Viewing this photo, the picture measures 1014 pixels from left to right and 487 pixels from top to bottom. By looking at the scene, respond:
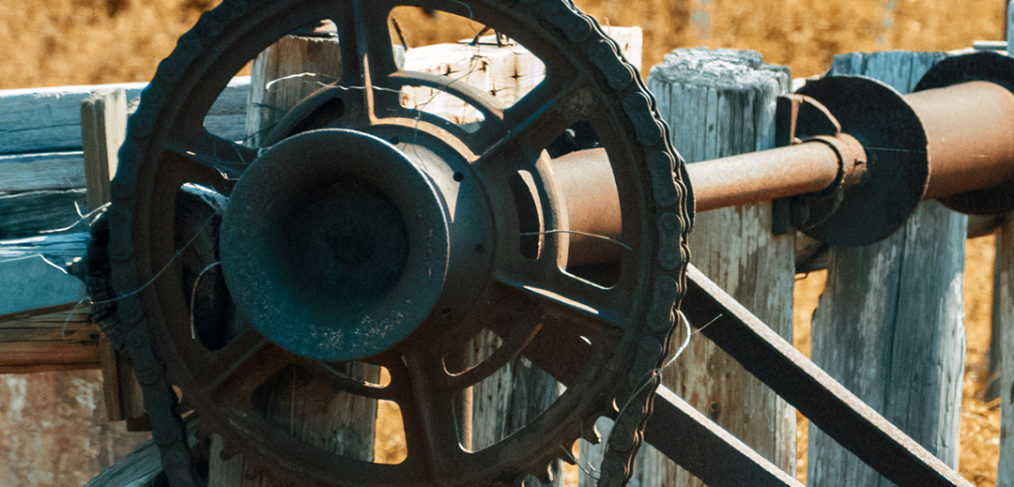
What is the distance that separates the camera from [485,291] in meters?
1.55

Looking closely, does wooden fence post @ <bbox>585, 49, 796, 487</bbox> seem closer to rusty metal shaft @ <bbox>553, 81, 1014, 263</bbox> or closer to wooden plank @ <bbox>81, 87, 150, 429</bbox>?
rusty metal shaft @ <bbox>553, 81, 1014, 263</bbox>

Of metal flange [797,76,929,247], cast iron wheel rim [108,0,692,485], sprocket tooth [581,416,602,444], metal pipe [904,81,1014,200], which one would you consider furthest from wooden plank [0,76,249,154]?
metal pipe [904,81,1014,200]

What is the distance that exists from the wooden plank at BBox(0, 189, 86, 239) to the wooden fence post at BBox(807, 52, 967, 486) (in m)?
1.83

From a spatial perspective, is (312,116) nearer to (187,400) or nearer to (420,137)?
(420,137)

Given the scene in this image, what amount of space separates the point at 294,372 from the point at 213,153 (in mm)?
384

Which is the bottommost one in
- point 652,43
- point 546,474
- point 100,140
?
point 652,43

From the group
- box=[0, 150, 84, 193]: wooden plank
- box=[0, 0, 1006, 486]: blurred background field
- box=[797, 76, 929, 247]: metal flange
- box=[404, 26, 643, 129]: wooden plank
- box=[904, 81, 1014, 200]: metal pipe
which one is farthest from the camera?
box=[0, 0, 1006, 486]: blurred background field

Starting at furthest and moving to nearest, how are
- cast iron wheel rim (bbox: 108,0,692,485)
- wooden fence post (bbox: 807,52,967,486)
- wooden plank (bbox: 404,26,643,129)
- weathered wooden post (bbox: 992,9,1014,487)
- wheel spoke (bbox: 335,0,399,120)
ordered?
weathered wooden post (bbox: 992,9,1014,487)
wooden fence post (bbox: 807,52,967,486)
wooden plank (bbox: 404,26,643,129)
wheel spoke (bbox: 335,0,399,120)
cast iron wheel rim (bbox: 108,0,692,485)

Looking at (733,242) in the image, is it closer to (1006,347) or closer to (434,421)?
(434,421)

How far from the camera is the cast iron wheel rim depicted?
1.47 meters

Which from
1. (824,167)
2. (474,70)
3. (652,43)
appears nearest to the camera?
(474,70)

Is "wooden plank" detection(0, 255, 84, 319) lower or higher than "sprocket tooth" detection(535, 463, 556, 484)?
higher

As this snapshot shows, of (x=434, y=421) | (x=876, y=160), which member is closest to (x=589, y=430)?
(x=434, y=421)

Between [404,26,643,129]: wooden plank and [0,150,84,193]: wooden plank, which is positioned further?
[0,150,84,193]: wooden plank
